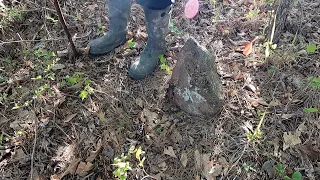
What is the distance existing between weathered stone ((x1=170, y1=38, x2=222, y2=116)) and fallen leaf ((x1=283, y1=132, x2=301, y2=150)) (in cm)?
51

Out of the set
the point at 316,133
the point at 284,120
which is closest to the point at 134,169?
the point at 284,120

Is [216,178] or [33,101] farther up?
[33,101]

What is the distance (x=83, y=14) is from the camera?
9.34 feet

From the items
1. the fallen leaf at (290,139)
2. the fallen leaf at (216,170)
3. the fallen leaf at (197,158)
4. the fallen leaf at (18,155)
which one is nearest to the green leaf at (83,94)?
the fallen leaf at (18,155)

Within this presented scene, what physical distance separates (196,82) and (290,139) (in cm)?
78

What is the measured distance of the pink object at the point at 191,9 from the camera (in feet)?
9.18

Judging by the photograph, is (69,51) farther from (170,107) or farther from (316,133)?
(316,133)

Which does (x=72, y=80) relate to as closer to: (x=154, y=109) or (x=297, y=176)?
(x=154, y=109)

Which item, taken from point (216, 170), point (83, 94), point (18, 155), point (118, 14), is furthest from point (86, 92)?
point (216, 170)

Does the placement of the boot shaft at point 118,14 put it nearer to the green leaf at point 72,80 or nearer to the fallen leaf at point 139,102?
the green leaf at point 72,80

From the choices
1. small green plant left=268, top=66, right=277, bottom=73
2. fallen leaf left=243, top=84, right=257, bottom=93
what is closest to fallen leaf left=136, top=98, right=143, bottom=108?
fallen leaf left=243, top=84, right=257, bottom=93

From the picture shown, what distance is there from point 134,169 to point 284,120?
3.82ft

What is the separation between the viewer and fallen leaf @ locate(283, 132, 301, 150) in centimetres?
186

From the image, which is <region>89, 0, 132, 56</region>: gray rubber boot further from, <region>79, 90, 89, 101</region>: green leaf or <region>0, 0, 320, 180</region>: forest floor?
<region>79, 90, 89, 101</region>: green leaf
